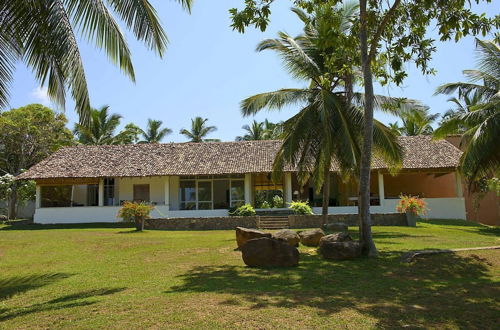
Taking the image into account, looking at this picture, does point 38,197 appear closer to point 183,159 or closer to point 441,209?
point 183,159

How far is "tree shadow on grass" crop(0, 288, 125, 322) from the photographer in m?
5.67

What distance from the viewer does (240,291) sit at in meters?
6.30

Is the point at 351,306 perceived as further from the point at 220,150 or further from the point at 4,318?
the point at 220,150

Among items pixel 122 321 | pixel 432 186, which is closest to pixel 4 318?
pixel 122 321

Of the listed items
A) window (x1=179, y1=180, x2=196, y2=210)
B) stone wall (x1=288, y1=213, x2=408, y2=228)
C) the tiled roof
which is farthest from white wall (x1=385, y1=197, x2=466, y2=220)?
window (x1=179, y1=180, x2=196, y2=210)

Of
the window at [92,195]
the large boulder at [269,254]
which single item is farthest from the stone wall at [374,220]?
the window at [92,195]

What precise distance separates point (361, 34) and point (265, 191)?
685 inches

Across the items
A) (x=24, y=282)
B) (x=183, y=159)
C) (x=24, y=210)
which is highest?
(x=183, y=159)

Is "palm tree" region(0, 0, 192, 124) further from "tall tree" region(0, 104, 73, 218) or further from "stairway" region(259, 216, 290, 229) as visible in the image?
"tall tree" region(0, 104, 73, 218)

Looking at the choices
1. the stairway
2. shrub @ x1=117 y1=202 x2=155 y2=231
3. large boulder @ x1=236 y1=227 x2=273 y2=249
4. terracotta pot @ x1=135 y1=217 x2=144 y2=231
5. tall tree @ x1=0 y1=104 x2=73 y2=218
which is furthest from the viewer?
tall tree @ x1=0 y1=104 x2=73 y2=218

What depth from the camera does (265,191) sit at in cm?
2578

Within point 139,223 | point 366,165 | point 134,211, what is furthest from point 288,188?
point 366,165

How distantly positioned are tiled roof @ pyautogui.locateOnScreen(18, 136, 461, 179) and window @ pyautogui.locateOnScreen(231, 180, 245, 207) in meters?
1.70

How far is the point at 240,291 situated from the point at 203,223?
40.3 ft
